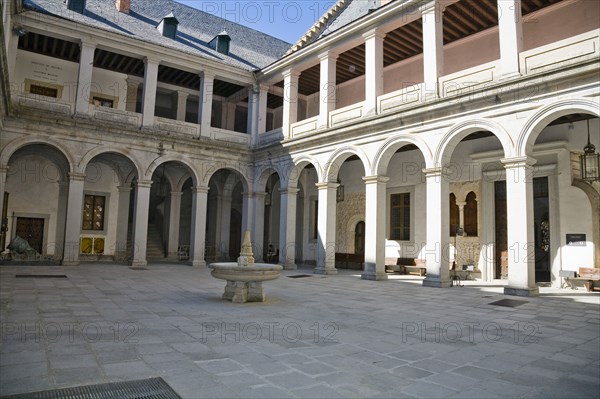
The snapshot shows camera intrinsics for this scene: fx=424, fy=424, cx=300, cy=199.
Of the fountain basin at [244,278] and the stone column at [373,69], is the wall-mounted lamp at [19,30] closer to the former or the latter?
the stone column at [373,69]

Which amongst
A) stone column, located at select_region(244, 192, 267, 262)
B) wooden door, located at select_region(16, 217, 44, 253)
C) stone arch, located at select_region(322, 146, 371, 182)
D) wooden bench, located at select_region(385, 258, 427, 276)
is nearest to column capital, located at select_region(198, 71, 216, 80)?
stone column, located at select_region(244, 192, 267, 262)

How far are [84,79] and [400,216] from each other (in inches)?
536

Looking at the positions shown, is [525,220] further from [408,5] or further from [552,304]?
[408,5]

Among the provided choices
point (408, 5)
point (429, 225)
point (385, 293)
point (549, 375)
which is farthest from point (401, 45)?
point (549, 375)

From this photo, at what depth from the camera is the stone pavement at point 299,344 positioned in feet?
12.5

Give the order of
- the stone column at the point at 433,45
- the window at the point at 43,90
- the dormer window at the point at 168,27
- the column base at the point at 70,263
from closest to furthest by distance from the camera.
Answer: the stone column at the point at 433,45 → the column base at the point at 70,263 → the window at the point at 43,90 → the dormer window at the point at 168,27

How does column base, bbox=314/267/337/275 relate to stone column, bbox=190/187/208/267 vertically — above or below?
below

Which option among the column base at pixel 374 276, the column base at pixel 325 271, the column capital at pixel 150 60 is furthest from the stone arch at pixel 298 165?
the column capital at pixel 150 60

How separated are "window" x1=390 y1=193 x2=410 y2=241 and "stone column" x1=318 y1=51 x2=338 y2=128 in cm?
501

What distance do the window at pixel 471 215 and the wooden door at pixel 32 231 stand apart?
17479 millimetres

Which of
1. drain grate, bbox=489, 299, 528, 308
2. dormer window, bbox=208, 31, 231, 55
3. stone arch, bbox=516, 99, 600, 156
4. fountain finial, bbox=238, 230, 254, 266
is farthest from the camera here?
dormer window, bbox=208, 31, 231, 55

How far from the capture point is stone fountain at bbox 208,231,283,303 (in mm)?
7965

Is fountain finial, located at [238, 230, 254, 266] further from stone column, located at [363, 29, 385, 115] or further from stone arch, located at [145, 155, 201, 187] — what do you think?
stone arch, located at [145, 155, 201, 187]

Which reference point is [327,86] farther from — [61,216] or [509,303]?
[61,216]
